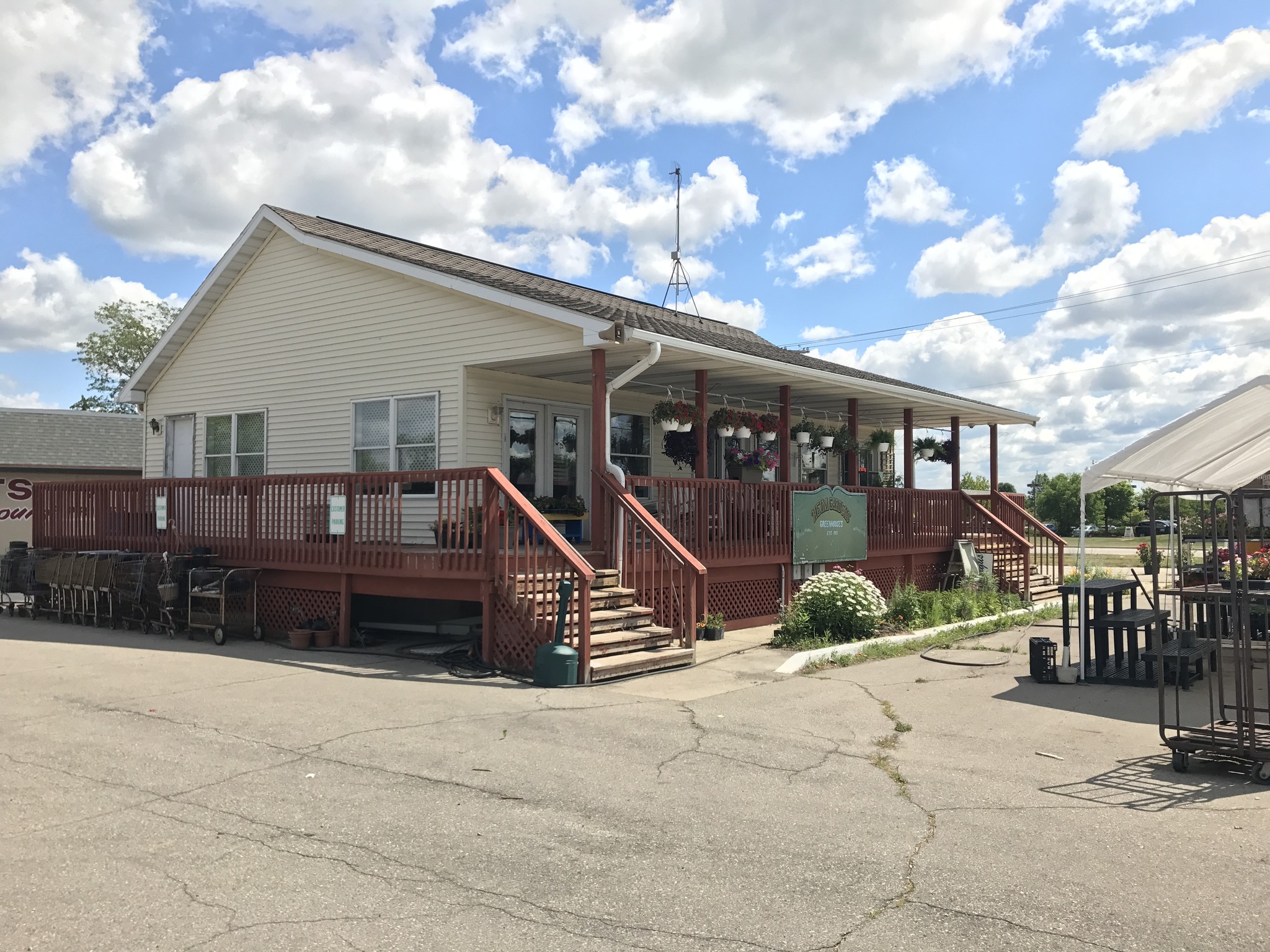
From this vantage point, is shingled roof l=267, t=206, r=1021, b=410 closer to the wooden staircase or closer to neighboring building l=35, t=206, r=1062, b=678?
neighboring building l=35, t=206, r=1062, b=678

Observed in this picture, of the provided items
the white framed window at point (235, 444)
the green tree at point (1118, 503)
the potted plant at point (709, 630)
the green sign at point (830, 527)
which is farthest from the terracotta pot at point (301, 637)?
the green tree at point (1118, 503)

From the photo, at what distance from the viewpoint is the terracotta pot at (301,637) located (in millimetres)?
11562

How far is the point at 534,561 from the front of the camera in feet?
31.5

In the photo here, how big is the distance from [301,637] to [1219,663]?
9.53 m

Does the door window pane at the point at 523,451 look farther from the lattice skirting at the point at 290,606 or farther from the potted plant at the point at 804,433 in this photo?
the potted plant at the point at 804,433

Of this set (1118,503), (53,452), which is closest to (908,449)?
(53,452)

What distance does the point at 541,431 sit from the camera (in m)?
14.4

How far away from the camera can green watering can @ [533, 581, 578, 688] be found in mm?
8977

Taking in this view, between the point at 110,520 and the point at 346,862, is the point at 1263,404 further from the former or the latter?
the point at 110,520

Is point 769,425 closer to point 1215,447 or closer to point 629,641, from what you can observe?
point 629,641

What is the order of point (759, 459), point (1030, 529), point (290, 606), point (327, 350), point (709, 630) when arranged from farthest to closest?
1. point (1030, 529)
2. point (759, 459)
3. point (327, 350)
4. point (290, 606)
5. point (709, 630)

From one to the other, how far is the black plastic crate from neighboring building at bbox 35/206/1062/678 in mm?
3451

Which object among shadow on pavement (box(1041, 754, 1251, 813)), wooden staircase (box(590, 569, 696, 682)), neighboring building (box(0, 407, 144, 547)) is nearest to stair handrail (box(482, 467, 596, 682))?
wooden staircase (box(590, 569, 696, 682))

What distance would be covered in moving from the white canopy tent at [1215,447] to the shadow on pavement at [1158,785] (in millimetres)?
1869
